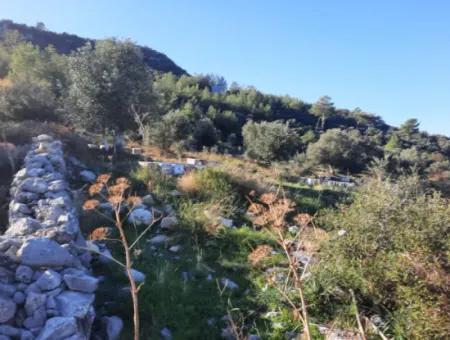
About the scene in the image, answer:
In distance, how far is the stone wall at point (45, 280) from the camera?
256 cm

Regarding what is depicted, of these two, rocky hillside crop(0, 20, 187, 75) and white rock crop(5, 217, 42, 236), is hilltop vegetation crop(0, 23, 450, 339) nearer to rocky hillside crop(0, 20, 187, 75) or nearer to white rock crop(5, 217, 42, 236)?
white rock crop(5, 217, 42, 236)

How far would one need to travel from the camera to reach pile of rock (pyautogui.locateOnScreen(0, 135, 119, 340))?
2566mm

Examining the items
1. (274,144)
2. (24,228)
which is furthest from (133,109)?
(274,144)

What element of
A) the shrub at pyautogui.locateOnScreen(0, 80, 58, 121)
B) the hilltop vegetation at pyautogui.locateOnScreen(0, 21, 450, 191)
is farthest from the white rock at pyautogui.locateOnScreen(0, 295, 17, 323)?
the shrub at pyautogui.locateOnScreen(0, 80, 58, 121)

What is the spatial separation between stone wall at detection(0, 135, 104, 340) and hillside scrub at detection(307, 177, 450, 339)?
239 cm

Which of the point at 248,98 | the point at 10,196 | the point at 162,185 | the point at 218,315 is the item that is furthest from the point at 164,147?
the point at 248,98

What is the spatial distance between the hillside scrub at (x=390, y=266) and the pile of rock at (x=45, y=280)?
7.92ft

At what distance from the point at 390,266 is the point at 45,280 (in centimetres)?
320

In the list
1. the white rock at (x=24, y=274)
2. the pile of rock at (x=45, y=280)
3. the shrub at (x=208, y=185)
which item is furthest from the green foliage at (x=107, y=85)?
the white rock at (x=24, y=274)

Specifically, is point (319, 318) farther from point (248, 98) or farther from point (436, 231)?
point (248, 98)

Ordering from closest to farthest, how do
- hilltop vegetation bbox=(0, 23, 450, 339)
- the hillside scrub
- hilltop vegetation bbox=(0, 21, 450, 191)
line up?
the hillside scrub
hilltop vegetation bbox=(0, 23, 450, 339)
hilltop vegetation bbox=(0, 21, 450, 191)

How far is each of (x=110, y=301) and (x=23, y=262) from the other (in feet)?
3.32

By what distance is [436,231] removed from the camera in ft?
11.9

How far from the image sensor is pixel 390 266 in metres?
3.61
